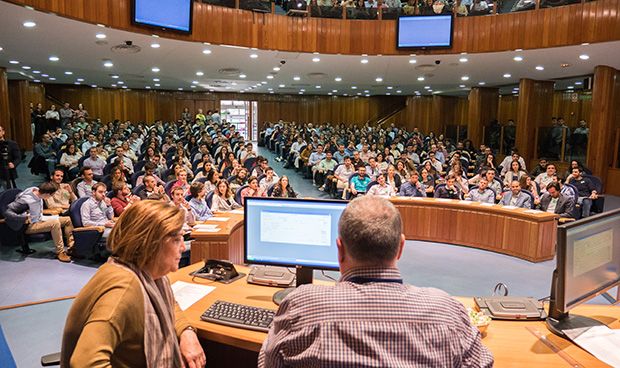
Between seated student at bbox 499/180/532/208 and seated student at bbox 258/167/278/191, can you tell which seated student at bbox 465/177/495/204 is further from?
seated student at bbox 258/167/278/191

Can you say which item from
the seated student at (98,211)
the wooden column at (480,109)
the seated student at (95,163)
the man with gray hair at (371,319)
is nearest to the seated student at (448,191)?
the seated student at (98,211)

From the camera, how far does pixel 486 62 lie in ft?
38.1

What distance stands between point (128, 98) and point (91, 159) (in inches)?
621

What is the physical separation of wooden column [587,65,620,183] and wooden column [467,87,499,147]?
225 inches

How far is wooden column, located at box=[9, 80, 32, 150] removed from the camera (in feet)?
55.0

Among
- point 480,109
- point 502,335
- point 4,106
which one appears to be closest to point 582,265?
point 502,335

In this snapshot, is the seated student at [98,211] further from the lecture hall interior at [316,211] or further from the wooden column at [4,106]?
the wooden column at [4,106]

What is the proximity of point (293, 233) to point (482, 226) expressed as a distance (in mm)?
5223

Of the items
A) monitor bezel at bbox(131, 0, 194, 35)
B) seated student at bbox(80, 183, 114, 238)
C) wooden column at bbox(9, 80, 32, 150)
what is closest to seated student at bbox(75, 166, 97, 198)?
seated student at bbox(80, 183, 114, 238)

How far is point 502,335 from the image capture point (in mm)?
2100

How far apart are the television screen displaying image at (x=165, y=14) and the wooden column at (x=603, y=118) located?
383 inches

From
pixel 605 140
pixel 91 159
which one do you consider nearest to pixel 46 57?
pixel 91 159

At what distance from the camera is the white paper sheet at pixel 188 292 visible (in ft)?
7.80

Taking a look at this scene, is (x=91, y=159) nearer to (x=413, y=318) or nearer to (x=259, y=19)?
(x=259, y=19)
